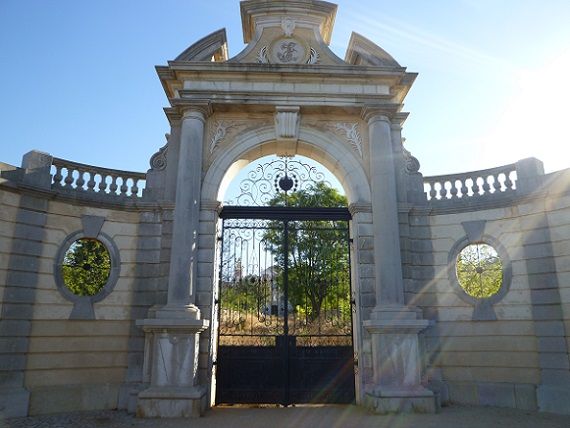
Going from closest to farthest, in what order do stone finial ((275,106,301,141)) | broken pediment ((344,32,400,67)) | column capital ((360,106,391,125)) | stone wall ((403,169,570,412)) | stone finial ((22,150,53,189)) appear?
stone wall ((403,169,570,412)), stone finial ((22,150,53,189)), column capital ((360,106,391,125)), stone finial ((275,106,301,141)), broken pediment ((344,32,400,67))

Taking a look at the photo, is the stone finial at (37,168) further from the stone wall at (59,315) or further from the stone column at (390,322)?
the stone column at (390,322)

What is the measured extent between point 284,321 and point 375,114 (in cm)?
474

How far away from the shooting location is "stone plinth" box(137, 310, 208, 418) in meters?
7.18

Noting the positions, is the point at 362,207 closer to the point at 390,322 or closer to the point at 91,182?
the point at 390,322

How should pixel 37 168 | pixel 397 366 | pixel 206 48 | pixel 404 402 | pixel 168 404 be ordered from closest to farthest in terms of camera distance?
pixel 168 404, pixel 404 402, pixel 397 366, pixel 37 168, pixel 206 48

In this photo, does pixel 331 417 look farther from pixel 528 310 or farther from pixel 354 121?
pixel 354 121

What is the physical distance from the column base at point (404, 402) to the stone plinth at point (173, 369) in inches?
121

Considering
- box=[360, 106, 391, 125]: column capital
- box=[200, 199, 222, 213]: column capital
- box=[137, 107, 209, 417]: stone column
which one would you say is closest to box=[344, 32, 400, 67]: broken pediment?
box=[360, 106, 391, 125]: column capital

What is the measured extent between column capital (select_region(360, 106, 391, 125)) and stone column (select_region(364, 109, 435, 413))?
0.67 m

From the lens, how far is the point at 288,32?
9836 mm

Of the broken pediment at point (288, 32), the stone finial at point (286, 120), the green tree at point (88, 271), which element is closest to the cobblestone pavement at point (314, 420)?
the green tree at point (88, 271)

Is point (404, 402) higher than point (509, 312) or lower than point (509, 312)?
lower

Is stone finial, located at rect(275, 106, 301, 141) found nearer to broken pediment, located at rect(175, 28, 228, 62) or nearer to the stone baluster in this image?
broken pediment, located at rect(175, 28, 228, 62)

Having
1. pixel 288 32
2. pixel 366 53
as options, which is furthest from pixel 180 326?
pixel 366 53
